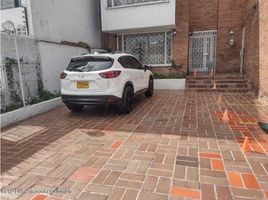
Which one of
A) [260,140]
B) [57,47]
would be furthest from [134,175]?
[57,47]

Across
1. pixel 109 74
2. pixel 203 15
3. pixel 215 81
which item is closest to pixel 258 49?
pixel 215 81

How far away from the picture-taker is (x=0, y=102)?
5.46 metres

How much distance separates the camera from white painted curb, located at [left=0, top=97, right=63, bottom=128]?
5206 millimetres

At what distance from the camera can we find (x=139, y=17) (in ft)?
32.9

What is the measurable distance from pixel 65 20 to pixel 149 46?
4.67 m

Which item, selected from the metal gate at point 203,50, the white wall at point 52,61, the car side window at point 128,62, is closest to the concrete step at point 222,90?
the metal gate at point 203,50

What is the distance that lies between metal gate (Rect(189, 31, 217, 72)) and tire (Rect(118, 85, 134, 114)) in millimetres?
6618

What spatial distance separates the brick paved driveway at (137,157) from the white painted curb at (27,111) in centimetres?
31

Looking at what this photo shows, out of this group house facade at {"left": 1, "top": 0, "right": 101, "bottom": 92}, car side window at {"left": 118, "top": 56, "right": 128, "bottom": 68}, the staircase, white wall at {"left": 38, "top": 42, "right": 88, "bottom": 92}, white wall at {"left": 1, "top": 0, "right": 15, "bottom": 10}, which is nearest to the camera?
car side window at {"left": 118, "top": 56, "right": 128, "bottom": 68}

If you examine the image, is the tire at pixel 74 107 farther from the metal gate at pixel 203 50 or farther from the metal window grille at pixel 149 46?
the metal gate at pixel 203 50

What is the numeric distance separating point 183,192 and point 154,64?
9.56 m

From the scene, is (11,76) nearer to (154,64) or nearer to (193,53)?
(154,64)

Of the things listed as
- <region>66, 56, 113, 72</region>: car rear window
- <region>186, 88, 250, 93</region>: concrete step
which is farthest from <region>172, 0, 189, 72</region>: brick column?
<region>66, 56, 113, 72</region>: car rear window

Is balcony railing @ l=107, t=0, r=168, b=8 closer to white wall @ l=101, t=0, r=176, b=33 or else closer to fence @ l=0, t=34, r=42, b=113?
white wall @ l=101, t=0, r=176, b=33
